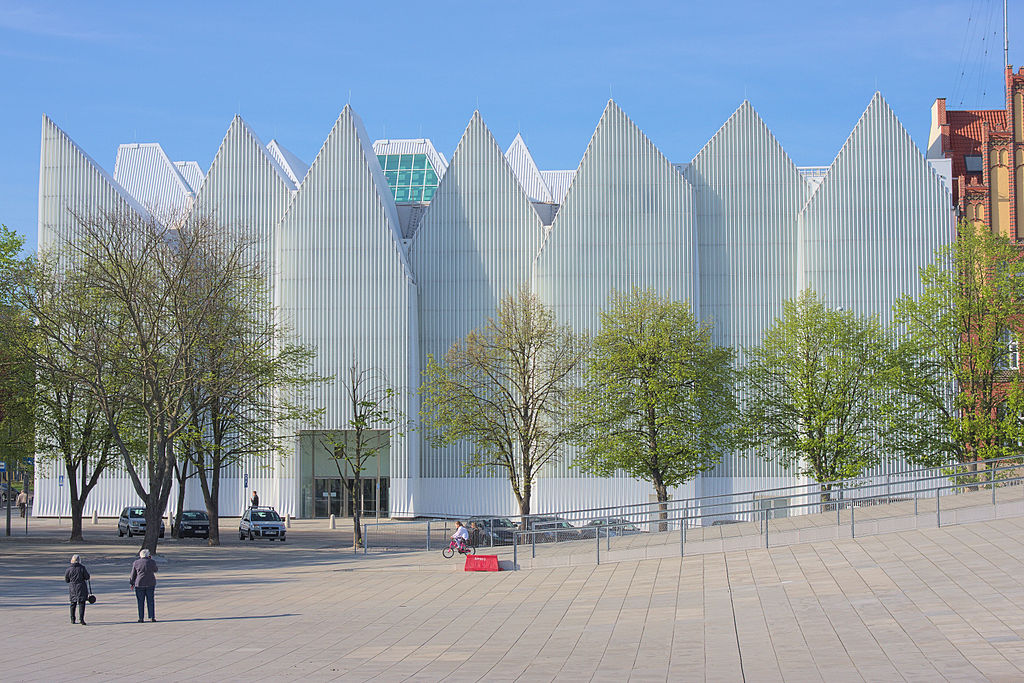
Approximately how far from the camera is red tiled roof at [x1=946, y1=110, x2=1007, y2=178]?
191 ft

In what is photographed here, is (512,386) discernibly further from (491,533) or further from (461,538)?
(461,538)

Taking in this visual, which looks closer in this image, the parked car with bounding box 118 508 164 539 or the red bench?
the red bench

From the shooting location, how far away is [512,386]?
49406 mm

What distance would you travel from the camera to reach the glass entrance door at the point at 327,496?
57.3m

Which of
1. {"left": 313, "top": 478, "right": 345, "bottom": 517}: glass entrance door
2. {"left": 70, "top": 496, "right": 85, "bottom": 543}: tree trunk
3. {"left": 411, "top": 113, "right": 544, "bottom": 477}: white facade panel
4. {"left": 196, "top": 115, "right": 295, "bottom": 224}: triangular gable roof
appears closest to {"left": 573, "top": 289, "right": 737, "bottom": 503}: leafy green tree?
{"left": 411, "top": 113, "right": 544, "bottom": 477}: white facade panel

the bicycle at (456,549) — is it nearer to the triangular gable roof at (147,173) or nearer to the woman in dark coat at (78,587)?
the woman in dark coat at (78,587)

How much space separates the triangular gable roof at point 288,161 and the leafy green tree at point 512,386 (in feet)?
71.2

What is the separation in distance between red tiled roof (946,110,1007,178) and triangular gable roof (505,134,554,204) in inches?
974

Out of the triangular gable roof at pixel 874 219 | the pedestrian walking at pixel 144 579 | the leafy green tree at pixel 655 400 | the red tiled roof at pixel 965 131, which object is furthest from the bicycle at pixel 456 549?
the red tiled roof at pixel 965 131

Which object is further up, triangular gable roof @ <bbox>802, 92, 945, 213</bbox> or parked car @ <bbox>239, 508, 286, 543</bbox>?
triangular gable roof @ <bbox>802, 92, 945, 213</bbox>

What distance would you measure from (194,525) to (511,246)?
850 inches

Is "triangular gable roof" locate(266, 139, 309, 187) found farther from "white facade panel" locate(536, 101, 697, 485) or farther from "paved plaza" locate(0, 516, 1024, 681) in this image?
"paved plaza" locate(0, 516, 1024, 681)

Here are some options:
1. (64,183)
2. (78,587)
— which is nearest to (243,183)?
(64,183)

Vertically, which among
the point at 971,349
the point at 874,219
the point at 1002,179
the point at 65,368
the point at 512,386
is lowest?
the point at 512,386
